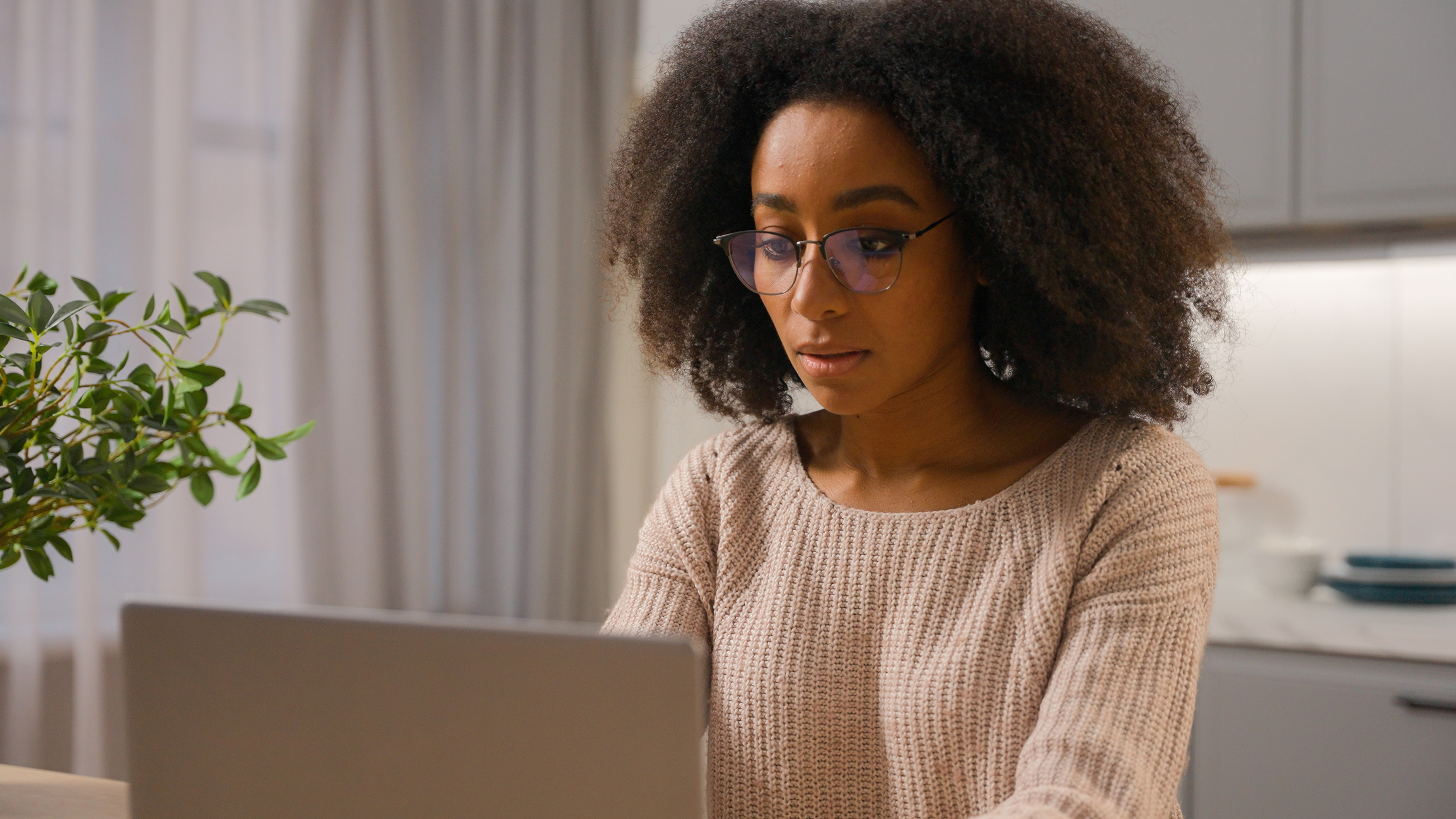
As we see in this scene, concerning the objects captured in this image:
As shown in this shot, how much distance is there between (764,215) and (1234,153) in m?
1.68

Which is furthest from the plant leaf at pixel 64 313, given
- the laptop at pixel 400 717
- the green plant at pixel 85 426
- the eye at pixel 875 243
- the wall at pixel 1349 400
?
the wall at pixel 1349 400

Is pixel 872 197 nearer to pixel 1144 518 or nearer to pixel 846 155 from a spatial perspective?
pixel 846 155

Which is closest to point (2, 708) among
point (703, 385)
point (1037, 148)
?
point (703, 385)

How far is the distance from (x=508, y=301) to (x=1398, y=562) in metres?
2.08

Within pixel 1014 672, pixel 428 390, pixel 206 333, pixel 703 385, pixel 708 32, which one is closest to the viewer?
pixel 1014 672

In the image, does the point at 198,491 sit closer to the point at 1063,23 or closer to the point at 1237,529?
the point at 1063,23

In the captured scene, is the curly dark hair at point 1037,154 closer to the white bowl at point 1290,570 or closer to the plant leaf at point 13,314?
the plant leaf at point 13,314

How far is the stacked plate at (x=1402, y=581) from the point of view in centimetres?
230

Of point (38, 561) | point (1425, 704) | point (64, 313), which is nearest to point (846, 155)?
point (64, 313)

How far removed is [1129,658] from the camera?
35.7 inches

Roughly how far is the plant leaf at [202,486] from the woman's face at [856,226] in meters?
0.56

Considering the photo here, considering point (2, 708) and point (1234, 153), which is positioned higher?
point (1234, 153)

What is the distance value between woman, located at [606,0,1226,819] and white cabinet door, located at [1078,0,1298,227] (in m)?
1.37

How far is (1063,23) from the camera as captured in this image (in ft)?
3.54
